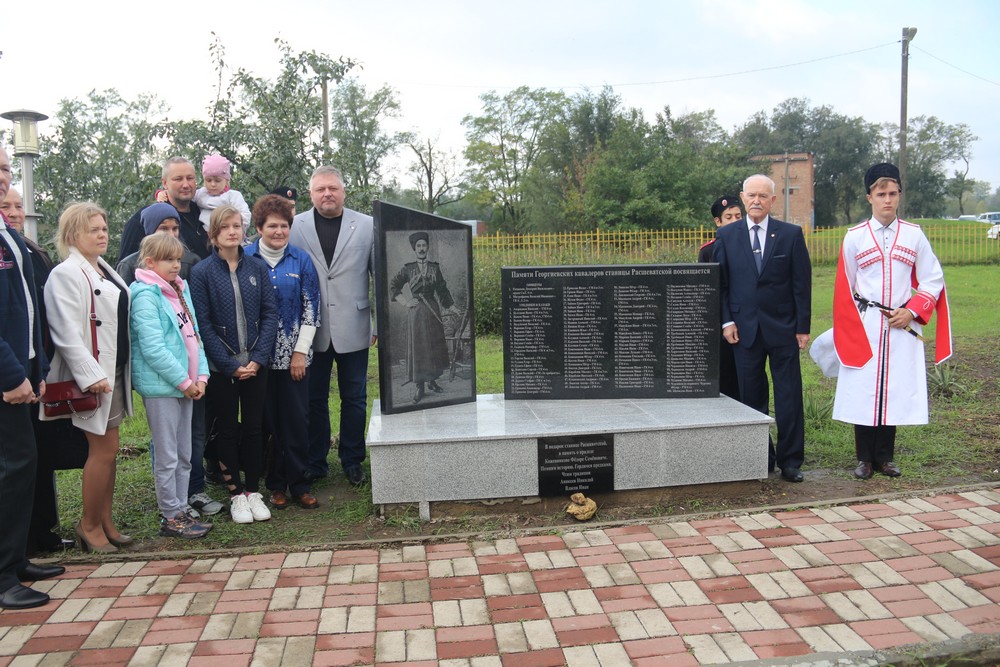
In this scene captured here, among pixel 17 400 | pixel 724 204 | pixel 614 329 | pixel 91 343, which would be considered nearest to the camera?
pixel 17 400

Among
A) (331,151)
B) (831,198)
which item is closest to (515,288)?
(331,151)

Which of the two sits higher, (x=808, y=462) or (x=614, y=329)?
(x=614, y=329)

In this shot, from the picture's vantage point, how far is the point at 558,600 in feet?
11.9

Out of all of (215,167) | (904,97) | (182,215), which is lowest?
(182,215)

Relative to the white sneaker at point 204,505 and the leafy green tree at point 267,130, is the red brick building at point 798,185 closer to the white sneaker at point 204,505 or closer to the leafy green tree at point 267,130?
the leafy green tree at point 267,130

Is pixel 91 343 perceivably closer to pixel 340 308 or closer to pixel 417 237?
pixel 340 308

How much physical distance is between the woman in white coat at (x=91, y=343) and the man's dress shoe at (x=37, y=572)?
1.07 ft

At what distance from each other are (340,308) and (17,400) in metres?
2.03

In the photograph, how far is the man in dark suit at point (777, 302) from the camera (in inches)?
210

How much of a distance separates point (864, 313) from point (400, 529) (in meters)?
3.29

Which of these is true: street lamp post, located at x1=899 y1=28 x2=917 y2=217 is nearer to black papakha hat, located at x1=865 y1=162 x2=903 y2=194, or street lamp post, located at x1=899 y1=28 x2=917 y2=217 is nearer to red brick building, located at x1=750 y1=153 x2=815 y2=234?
black papakha hat, located at x1=865 y1=162 x2=903 y2=194

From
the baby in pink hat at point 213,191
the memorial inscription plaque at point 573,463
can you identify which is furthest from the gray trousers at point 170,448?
the memorial inscription plaque at point 573,463

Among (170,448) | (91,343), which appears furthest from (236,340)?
(91,343)

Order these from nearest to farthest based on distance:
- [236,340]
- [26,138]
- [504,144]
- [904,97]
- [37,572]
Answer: [37,572] → [236,340] → [26,138] → [904,97] → [504,144]
